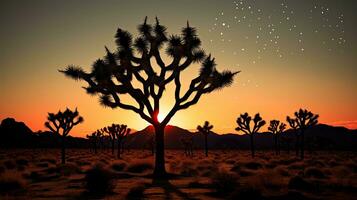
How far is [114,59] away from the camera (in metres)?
16.1

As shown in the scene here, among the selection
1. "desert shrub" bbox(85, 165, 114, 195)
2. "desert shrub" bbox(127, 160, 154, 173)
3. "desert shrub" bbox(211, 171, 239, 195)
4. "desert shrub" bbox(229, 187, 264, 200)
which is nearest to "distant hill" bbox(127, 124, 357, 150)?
"desert shrub" bbox(127, 160, 154, 173)

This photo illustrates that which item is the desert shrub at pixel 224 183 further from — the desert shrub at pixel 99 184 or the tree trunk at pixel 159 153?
the tree trunk at pixel 159 153

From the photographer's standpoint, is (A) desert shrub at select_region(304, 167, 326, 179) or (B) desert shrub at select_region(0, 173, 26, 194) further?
(A) desert shrub at select_region(304, 167, 326, 179)

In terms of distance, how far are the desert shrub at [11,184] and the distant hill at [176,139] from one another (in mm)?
50379

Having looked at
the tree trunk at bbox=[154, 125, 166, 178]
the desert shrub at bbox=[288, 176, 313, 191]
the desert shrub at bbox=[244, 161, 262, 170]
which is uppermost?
the tree trunk at bbox=[154, 125, 166, 178]

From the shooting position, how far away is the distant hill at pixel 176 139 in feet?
302

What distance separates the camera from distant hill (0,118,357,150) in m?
92.1

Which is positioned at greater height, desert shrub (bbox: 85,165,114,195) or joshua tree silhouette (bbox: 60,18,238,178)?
joshua tree silhouette (bbox: 60,18,238,178)

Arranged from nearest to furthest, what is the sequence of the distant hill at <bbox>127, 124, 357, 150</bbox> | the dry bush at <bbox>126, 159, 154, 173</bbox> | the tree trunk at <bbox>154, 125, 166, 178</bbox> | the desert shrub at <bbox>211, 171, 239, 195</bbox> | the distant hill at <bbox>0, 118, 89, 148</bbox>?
the desert shrub at <bbox>211, 171, 239, 195</bbox>, the tree trunk at <bbox>154, 125, 166, 178</bbox>, the dry bush at <bbox>126, 159, 154, 173</bbox>, the distant hill at <bbox>0, 118, 89, 148</bbox>, the distant hill at <bbox>127, 124, 357, 150</bbox>

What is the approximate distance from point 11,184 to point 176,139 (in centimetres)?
15601

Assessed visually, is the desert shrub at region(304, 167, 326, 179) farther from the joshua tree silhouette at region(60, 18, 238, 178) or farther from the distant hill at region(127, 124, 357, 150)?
the distant hill at region(127, 124, 357, 150)

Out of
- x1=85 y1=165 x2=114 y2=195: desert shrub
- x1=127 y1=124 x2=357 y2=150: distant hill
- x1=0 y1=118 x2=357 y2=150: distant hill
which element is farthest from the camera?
x1=127 y1=124 x2=357 y2=150: distant hill

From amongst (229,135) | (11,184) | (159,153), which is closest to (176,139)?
(229,135)

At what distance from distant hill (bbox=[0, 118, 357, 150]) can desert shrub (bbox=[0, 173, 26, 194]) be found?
165ft
